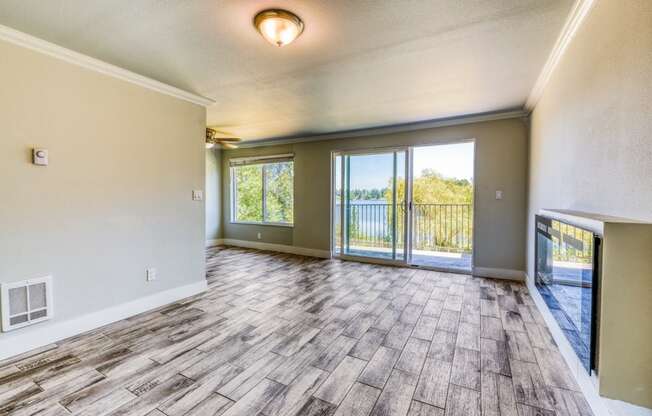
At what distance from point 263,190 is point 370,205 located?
2.58m

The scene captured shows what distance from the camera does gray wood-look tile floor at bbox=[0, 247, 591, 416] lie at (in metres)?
1.61

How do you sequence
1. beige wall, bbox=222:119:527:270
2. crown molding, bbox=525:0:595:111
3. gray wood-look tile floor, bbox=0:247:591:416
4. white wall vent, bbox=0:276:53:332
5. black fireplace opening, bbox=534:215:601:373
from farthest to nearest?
beige wall, bbox=222:119:527:270
white wall vent, bbox=0:276:53:332
crown molding, bbox=525:0:595:111
gray wood-look tile floor, bbox=0:247:591:416
black fireplace opening, bbox=534:215:601:373

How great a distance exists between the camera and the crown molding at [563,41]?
1777 mm

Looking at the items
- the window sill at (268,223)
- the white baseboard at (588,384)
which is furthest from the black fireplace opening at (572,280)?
the window sill at (268,223)

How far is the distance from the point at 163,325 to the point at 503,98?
4436mm

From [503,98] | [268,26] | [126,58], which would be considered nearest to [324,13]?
[268,26]

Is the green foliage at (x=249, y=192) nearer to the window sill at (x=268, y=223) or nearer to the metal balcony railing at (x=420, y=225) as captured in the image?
the window sill at (x=268, y=223)

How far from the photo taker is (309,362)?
203cm

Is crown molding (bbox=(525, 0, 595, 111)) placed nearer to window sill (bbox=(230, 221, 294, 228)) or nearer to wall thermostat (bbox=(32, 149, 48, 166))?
wall thermostat (bbox=(32, 149, 48, 166))

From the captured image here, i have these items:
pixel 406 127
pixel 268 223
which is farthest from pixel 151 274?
Answer: pixel 406 127

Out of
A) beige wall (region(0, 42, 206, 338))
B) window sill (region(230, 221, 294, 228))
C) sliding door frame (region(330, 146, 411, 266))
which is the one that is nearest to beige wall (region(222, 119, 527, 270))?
sliding door frame (region(330, 146, 411, 266))

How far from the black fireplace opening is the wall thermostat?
12.0 feet

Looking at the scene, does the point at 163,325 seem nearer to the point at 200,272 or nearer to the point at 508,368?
the point at 200,272

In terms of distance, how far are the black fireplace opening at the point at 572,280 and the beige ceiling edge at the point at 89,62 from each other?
147 inches
